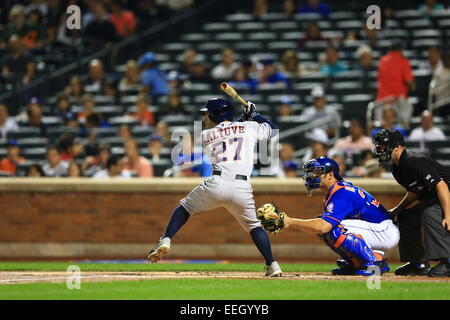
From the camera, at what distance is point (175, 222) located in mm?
9719

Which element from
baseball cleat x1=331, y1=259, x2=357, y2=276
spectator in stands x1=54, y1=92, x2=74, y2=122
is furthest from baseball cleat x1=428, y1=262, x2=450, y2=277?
spectator in stands x1=54, y1=92, x2=74, y2=122

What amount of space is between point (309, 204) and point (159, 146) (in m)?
3.23

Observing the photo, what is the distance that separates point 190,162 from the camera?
16000 mm

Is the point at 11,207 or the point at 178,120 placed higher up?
the point at 178,120

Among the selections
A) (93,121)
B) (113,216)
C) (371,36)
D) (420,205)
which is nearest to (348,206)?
(420,205)

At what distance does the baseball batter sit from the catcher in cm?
34

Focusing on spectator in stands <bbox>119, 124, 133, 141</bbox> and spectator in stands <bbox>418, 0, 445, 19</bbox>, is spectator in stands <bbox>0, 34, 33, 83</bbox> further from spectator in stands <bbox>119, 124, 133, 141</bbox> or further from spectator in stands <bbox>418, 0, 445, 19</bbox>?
spectator in stands <bbox>418, 0, 445, 19</bbox>

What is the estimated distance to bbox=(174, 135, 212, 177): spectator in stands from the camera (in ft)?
51.8

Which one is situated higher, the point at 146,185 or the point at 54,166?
the point at 54,166

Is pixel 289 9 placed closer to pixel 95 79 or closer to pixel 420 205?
pixel 95 79

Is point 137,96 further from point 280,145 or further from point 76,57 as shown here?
point 280,145

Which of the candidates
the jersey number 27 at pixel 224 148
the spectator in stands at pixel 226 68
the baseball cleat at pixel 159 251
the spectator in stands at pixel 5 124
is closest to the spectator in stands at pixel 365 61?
the spectator in stands at pixel 226 68

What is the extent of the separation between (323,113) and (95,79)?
5518 mm

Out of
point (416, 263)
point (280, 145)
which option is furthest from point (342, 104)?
point (416, 263)
